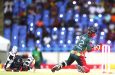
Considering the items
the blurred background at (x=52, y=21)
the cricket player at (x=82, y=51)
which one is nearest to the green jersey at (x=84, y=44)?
the cricket player at (x=82, y=51)

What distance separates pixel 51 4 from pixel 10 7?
116 cm

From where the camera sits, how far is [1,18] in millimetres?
13711

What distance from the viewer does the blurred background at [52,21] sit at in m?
12.7

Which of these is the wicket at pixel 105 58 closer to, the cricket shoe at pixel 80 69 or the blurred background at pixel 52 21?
the cricket shoe at pixel 80 69

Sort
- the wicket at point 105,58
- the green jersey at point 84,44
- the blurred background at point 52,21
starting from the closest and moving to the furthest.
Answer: the green jersey at point 84,44
the wicket at point 105,58
the blurred background at point 52,21

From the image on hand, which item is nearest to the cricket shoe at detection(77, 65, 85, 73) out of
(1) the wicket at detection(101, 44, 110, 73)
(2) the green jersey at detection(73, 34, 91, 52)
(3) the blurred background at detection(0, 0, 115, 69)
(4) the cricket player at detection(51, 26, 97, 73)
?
(4) the cricket player at detection(51, 26, 97, 73)

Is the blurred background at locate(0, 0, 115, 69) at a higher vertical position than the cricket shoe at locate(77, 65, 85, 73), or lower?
higher

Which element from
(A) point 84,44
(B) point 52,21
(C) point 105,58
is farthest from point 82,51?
(B) point 52,21

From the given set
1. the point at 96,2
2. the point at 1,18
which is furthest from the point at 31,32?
the point at 96,2

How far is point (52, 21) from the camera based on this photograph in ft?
43.8

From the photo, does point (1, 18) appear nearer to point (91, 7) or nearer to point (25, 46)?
point (25, 46)

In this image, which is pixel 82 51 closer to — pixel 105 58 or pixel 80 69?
pixel 80 69

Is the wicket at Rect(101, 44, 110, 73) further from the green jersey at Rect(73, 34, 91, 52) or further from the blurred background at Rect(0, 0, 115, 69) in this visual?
the blurred background at Rect(0, 0, 115, 69)

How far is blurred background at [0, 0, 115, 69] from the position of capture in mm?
12719
